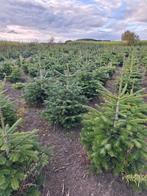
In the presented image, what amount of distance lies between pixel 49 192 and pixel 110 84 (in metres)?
6.16

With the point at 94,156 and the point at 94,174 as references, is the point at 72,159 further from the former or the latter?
the point at 94,156

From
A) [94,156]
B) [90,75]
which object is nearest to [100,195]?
[94,156]

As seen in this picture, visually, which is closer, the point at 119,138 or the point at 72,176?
the point at 119,138

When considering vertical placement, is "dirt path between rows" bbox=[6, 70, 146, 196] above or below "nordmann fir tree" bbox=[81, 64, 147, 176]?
below

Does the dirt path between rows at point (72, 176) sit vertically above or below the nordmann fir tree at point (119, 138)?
below

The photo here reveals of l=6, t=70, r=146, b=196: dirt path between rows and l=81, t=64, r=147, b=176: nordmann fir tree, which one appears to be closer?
l=81, t=64, r=147, b=176: nordmann fir tree

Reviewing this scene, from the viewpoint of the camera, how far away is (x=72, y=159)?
4094 mm

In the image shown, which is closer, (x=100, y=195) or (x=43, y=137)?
(x=100, y=195)

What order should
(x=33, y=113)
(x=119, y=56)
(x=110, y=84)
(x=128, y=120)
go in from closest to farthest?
(x=128, y=120) < (x=33, y=113) < (x=110, y=84) < (x=119, y=56)

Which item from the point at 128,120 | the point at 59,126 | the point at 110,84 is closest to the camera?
the point at 128,120

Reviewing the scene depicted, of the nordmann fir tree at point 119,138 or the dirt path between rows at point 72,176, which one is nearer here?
the nordmann fir tree at point 119,138

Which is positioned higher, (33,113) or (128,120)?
(128,120)

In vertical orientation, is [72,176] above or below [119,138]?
below

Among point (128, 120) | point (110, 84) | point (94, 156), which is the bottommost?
point (110, 84)
